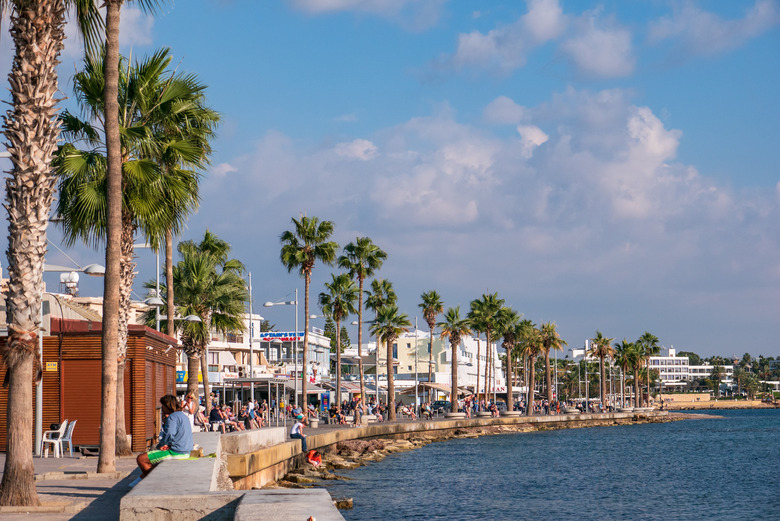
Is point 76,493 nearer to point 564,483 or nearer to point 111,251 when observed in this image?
point 111,251

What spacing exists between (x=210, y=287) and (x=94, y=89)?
22.8 m

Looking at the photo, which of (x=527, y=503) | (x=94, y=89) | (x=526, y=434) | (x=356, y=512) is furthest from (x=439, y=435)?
(x=94, y=89)

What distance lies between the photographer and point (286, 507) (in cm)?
Result: 831

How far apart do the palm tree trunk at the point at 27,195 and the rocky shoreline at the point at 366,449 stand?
11296 mm

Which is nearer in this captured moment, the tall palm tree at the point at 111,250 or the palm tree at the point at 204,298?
the tall palm tree at the point at 111,250

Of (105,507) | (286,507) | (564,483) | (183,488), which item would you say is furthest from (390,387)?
(286,507)

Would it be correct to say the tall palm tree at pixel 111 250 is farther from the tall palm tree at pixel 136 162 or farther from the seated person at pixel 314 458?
the seated person at pixel 314 458

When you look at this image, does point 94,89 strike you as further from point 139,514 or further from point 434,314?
point 434,314

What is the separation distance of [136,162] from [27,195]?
22.7 feet

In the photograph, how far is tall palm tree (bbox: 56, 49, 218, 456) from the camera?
19938mm

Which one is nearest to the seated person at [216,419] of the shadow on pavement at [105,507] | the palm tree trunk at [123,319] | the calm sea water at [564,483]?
the calm sea water at [564,483]

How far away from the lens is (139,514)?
8867 millimetres

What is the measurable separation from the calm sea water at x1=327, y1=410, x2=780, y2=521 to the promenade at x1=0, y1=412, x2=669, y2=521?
9.72 ft

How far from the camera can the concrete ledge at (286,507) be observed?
7957 mm
